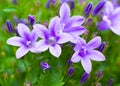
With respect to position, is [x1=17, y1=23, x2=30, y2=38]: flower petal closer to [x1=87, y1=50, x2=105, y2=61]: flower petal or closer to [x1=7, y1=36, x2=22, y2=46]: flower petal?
[x1=7, y1=36, x2=22, y2=46]: flower petal

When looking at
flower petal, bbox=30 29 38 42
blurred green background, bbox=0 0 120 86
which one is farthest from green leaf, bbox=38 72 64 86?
flower petal, bbox=30 29 38 42

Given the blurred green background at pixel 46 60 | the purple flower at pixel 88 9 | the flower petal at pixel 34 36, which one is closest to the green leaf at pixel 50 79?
the blurred green background at pixel 46 60

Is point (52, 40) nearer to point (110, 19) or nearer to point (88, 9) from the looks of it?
point (88, 9)

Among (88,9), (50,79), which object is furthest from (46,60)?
(88,9)

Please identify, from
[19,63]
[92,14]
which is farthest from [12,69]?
[92,14]

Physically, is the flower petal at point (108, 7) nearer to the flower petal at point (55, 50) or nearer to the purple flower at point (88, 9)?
the purple flower at point (88, 9)

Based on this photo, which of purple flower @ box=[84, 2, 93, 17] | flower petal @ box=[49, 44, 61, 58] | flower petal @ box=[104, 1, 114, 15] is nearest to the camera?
flower petal @ box=[49, 44, 61, 58]
